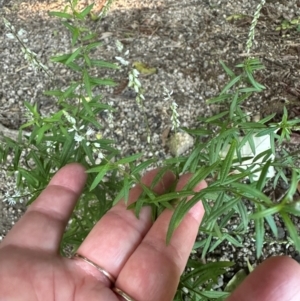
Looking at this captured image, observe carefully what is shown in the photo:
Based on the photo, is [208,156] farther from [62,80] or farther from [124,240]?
[62,80]

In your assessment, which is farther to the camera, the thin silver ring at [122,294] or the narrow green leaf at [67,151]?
the narrow green leaf at [67,151]

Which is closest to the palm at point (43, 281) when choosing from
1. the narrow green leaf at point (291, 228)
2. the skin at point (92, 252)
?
the skin at point (92, 252)

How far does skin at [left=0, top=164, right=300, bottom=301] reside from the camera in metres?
1.73

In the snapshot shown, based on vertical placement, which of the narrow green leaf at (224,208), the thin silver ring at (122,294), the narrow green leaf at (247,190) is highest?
the narrow green leaf at (247,190)

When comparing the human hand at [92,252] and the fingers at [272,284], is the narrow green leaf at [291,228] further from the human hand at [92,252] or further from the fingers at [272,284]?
the human hand at [92,252]

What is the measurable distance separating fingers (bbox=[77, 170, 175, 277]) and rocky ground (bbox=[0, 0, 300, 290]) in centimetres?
120

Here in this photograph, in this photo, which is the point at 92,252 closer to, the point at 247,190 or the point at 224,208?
the point at 224,208

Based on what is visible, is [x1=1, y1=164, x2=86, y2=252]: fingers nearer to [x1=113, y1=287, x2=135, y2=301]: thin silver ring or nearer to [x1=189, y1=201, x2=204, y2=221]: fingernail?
[x1=113, y1=287, x2=135, y2=301]: thin silver ring

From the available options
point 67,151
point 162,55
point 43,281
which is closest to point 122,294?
point 43,281

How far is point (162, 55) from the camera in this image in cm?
357

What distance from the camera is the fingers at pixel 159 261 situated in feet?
5.90

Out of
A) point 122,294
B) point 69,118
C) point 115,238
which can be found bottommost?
point 122,294

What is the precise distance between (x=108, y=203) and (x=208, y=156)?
1.53 feet

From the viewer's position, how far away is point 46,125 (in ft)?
6.35
